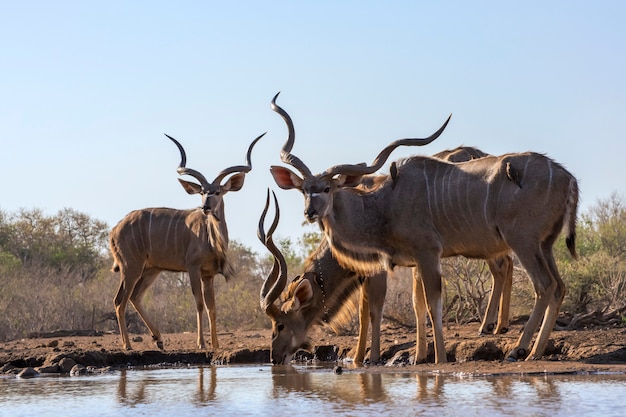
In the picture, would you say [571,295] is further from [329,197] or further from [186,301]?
[186,301]

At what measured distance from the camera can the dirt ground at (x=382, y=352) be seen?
26.2 ft

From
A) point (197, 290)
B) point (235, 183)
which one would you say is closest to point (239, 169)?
point (235, 183)

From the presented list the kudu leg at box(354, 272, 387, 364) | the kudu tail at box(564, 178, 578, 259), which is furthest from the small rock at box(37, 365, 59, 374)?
the kudu tail at box(564, 178, 578, 259)

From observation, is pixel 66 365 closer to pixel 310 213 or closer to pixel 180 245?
pixel 310 213

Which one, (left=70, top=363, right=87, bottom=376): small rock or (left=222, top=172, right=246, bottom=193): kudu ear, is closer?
(left=70, top=363, right=87, bottom=376): small rock

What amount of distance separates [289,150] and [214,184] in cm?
318

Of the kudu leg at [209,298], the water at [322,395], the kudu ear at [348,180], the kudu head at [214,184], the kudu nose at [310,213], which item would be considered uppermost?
the kudu head at [214,184]

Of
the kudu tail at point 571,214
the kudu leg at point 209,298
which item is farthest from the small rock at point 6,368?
the kudu tail at point 571,214

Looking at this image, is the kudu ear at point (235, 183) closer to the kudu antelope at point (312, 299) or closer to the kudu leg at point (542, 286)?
the kudu antelope at point (312, 299)

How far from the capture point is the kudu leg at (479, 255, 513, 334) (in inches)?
388

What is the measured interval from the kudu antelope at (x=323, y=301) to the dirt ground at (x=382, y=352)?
392 millimetres

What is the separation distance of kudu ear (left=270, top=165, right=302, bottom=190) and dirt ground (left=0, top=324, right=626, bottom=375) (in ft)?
5.28

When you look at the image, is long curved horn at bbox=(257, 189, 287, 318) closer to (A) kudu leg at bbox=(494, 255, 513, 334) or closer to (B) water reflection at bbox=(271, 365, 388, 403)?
(B) water reflection at bbox=(271, 365, 388, 403)

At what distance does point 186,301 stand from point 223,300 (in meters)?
1.33
